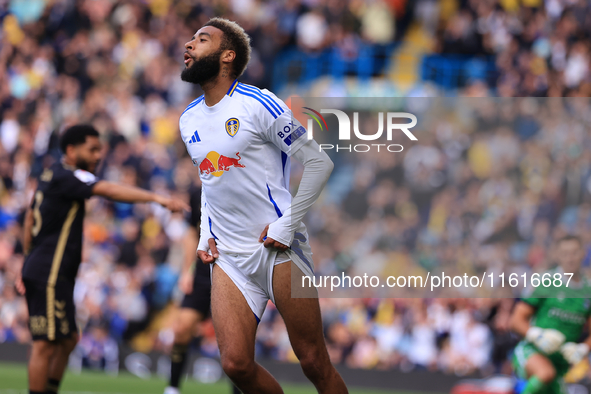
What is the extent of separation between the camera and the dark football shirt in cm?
671

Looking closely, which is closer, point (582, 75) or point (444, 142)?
point (444, 142)

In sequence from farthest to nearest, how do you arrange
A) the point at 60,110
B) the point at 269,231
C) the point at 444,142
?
the point at 60,110, the point at 444,142, the point at 269,231

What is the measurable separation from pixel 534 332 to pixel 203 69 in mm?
4239

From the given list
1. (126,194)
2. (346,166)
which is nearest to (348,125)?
(126,194)

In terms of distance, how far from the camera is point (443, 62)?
16.3 m

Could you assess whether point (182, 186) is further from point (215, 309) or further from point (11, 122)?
point (215, 309)

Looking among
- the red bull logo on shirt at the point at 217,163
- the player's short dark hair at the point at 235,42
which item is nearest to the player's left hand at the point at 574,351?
the red bull logo on shirt at the point at 217,163

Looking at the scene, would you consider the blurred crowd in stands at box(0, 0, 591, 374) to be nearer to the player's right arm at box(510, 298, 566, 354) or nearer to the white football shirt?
the player's right arm at box(510, 298, 566, 354)

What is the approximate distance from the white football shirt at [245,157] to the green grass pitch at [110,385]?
17.8ft

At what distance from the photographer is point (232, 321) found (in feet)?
16.3

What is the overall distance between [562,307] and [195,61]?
4392 millimetres

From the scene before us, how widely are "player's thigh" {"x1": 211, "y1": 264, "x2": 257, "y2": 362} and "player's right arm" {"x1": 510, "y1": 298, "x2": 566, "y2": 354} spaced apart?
3.45 metres

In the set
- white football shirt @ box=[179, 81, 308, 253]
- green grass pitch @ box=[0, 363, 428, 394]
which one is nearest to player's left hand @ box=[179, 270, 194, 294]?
green grass pitch @ box=[0, 363, 428, 394]

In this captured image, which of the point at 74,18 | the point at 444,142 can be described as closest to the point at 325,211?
the point at 444,142
